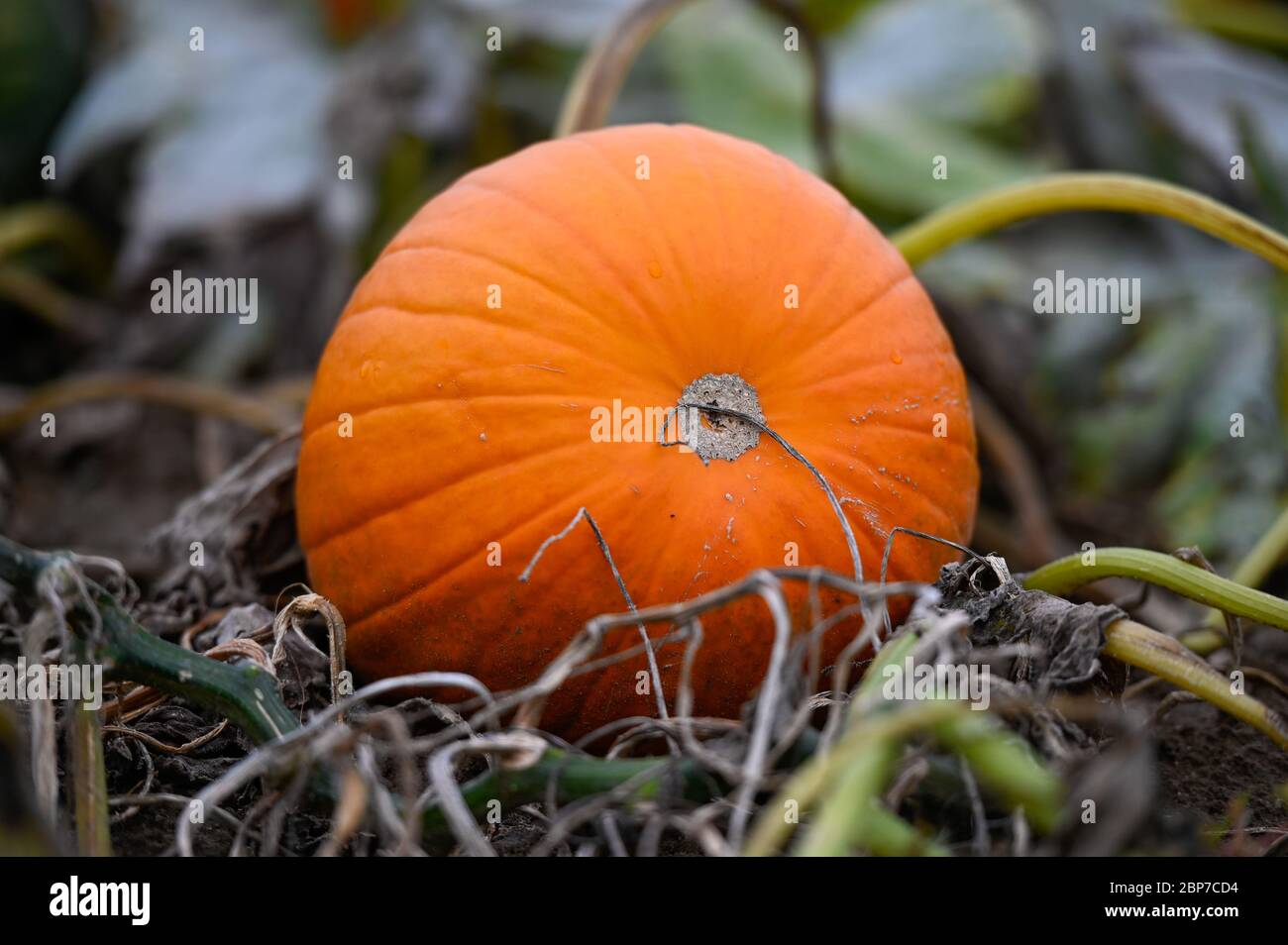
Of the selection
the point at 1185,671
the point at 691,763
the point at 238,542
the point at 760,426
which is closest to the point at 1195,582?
the point at 1185,671

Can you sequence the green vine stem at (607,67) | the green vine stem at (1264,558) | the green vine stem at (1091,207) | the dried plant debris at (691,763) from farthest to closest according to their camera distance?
the green vine stem at (607,67)
the green vine stem at (1264,558)
the green vine stem at (1091,207)
the dried plant debris at (691,763)

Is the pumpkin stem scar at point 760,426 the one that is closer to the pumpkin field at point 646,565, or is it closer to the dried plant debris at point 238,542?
the pumpkin field at point 646,565

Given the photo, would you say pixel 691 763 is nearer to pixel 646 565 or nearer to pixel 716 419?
pixel 646 565

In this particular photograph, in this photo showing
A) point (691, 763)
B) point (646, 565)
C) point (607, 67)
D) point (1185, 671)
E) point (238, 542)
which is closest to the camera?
point (691, 763)

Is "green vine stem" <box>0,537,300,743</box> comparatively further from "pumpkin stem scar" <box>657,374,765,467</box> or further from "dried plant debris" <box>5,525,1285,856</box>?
"pumpkin stem scar" <box>657,374,765,467</box>

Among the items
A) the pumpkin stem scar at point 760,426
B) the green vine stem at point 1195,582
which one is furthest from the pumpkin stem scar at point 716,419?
the green vine stem at point 1195,582

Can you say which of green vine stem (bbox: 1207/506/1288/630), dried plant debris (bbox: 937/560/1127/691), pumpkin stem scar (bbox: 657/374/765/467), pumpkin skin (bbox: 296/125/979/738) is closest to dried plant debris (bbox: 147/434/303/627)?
pumpkin skin (bbox: 296/125/979/738)
